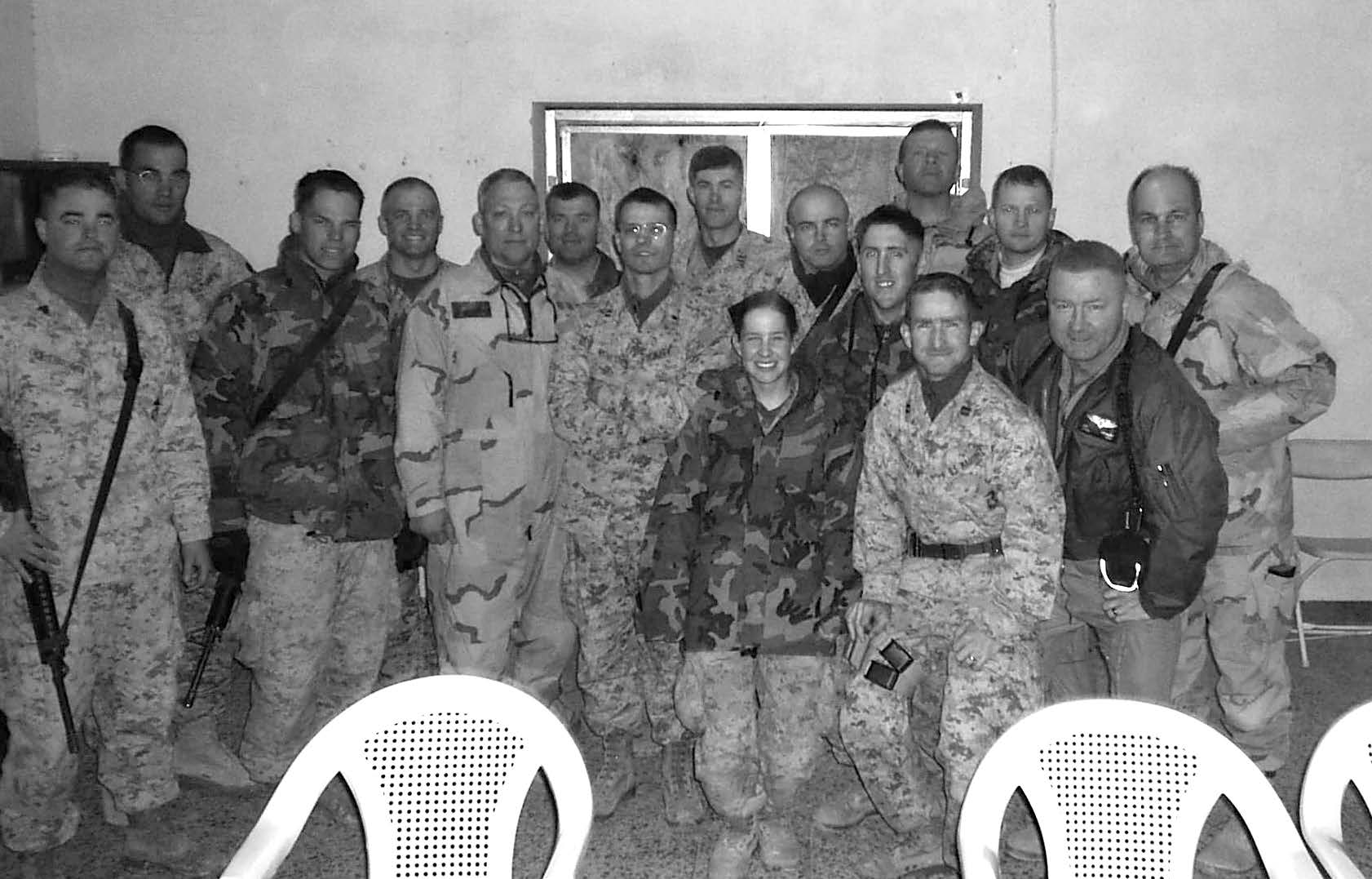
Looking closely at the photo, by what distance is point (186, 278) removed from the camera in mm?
4117

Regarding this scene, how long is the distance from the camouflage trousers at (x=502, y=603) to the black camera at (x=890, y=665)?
1224mm

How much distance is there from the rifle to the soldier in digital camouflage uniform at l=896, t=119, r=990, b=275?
2.93m

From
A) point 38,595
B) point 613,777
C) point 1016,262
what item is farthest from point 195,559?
point 1016,262

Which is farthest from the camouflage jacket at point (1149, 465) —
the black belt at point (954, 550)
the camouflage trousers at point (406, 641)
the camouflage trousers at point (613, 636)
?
the camouflage trousers at point (406, 641)

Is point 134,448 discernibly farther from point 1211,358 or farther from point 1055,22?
point 1055,22

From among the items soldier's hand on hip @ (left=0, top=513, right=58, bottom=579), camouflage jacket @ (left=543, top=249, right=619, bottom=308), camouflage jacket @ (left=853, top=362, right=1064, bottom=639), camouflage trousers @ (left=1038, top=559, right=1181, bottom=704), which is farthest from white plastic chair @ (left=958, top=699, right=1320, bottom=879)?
soldier's hand on hip @ (left=0, top=513, right=58, bottom=579)

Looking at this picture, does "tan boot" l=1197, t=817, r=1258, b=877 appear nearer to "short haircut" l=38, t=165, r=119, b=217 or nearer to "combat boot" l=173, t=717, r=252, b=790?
"combat boot" l=173, t=717, r=252, b=790

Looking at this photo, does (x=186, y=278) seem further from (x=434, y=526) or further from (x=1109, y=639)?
(x=1109, y=639)

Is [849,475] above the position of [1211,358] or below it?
below

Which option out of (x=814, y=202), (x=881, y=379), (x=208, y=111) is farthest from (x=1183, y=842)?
(x=208, y=111)

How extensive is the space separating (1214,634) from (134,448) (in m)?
3.12

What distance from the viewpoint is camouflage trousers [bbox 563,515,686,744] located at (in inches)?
144

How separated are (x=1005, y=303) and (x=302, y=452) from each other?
Result: 222 cm

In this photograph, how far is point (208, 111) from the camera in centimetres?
547
